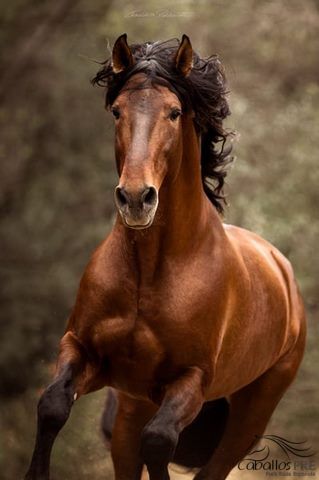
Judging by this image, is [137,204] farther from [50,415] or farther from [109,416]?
[109,416]

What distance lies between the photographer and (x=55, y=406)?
13.8ft

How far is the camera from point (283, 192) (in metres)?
8.12

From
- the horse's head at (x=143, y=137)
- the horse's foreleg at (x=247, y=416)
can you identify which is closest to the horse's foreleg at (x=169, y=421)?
the horse's head at (x=143, y=137)

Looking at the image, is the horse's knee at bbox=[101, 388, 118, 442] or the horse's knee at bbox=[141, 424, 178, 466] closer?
the horse's knee at bbox=[141, 424, 178, 466]

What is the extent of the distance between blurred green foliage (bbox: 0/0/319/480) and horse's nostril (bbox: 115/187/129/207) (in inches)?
142

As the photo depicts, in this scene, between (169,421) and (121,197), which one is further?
(169,421)

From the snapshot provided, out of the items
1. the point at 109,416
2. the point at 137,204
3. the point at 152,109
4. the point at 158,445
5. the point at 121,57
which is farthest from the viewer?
the point at 109,416

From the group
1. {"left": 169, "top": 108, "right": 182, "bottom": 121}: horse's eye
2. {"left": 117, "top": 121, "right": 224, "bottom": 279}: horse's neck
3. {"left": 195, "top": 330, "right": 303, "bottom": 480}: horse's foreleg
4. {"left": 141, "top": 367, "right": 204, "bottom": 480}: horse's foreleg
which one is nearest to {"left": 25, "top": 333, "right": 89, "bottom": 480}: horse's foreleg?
{"left": 141, "top": 367, "right": 204, "bottom": 480}: horse's foreleg

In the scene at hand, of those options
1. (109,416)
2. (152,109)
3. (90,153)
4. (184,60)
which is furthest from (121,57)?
(90,153)

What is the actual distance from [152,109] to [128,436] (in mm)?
2007

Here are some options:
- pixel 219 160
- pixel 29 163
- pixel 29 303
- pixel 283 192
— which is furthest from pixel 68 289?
pixel 219 160

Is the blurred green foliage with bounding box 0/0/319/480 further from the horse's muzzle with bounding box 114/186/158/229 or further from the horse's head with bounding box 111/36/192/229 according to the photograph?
the horse's muzzle with bounding box 114/186/158/229

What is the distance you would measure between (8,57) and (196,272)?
4.12 metres

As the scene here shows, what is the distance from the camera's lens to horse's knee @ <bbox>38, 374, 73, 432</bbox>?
13.7 feet
